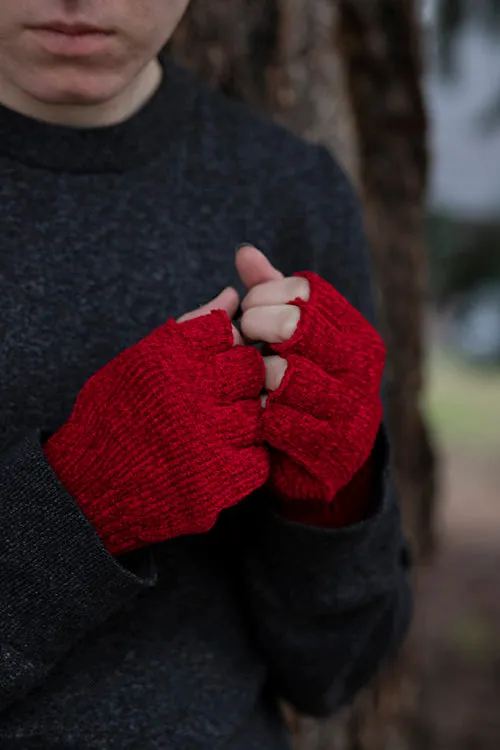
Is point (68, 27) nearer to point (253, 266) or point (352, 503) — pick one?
point (253, 266)

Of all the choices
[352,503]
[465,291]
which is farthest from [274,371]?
[465,291]

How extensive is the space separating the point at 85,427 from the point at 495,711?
288 cm

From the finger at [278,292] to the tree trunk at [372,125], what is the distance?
670 millimetres

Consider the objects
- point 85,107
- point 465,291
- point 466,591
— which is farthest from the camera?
point 466,591

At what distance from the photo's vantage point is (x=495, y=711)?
340 centimetres

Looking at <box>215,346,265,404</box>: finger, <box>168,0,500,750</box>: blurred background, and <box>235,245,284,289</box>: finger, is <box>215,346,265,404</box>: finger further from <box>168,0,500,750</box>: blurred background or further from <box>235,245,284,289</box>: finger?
<box>168,0,500,750</box>: blurred background

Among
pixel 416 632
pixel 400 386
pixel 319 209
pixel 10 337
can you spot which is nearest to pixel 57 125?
pixel 10 337

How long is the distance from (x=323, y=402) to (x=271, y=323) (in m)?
0.09

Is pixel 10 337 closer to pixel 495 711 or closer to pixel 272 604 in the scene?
pixel 272 604

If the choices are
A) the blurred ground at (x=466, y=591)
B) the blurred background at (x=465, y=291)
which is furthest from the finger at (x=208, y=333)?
the blurred ground at (x=466, y=591)

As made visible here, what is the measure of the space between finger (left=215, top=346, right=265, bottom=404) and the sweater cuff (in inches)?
6.1

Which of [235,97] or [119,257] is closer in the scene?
[119,257]

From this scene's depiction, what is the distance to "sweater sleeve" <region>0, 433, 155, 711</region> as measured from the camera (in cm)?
93

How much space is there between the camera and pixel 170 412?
905 millimetres
